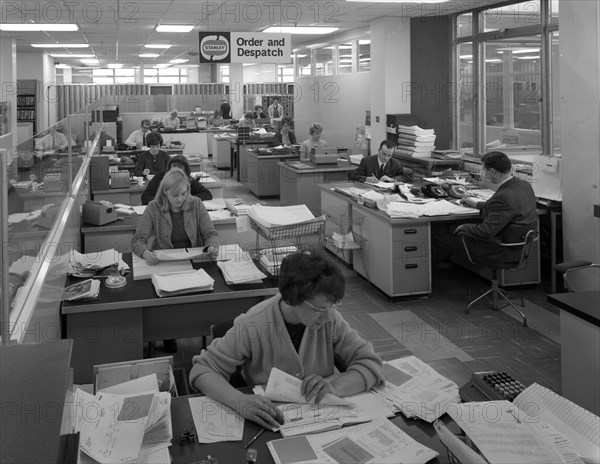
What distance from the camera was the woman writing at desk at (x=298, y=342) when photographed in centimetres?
236

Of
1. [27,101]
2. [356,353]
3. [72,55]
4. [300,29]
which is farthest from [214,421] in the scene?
[72,55]

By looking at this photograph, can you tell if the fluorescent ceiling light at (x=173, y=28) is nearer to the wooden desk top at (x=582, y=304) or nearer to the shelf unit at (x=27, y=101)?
the shelf unit at (x=27, y=101)

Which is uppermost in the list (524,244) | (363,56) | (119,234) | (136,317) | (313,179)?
(363,56)

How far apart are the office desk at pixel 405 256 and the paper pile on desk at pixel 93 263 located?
2545 millimetres

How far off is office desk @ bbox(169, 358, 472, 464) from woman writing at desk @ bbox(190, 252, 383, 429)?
0.17m

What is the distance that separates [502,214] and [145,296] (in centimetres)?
306

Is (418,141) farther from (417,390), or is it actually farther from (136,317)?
(417,390)

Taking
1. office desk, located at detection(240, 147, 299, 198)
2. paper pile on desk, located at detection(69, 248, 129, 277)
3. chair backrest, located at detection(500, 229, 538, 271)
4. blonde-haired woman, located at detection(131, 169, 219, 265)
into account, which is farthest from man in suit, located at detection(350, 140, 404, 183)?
paper pile on desk, located at detection(69, 248, 129, 277)

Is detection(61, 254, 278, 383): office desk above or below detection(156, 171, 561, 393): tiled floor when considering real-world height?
above

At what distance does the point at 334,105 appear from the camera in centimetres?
1217

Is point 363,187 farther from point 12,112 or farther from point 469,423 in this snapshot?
point 12,112

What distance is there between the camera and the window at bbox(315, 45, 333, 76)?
44.8ft

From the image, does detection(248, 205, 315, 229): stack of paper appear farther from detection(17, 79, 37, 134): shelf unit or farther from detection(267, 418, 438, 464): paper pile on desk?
detection(17, 79, 37, 134): shelf unit

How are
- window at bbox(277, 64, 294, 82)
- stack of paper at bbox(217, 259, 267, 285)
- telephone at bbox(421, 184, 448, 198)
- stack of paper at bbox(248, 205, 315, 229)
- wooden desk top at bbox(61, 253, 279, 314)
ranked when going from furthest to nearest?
window at bbox(277, 64, 294, 82) < telephone at bbox(421, 184, 448, 198) < stack of paper at bbox(248, 205, 315, 229) < stack of paper at bbox(217, 259, 267, 285) < wooden desk top at bbox(61, 253, 279, 314)
